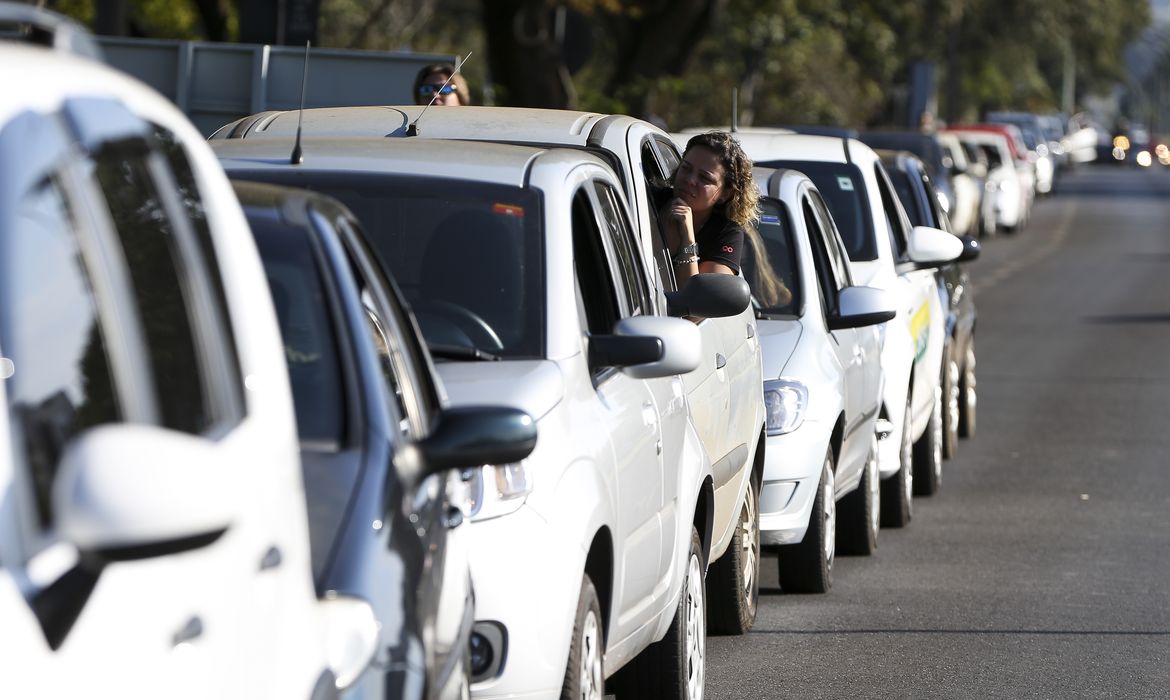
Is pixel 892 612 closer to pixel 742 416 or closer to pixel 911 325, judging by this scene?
pixel 742 416

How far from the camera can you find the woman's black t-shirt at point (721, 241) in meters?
8.26

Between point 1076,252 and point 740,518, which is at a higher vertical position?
point 740,518

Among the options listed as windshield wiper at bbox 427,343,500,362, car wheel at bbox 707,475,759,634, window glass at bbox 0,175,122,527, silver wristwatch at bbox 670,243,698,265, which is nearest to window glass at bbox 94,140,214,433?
window glass at bbox 0,175,122,527

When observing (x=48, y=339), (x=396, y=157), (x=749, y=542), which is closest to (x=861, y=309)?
(x=749, y=542)

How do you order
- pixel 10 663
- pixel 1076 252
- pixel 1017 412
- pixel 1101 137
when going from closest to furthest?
pixel 10 663 → pixel 1017 412 → pixel 1076 252 → pixel 1101 137

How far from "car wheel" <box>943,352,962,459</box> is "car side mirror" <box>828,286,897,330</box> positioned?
4038 millimetres

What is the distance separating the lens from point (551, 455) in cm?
482

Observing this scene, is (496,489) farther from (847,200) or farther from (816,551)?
(847,200)

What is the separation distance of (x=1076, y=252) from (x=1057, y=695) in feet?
98.4

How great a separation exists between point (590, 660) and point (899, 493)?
19.3 ft

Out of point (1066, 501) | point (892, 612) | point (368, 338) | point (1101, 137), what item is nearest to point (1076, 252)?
point (1066, 501)

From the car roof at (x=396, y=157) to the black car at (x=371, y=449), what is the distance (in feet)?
5.02

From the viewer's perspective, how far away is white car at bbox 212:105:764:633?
6754 millimetres

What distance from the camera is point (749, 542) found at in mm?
7891
